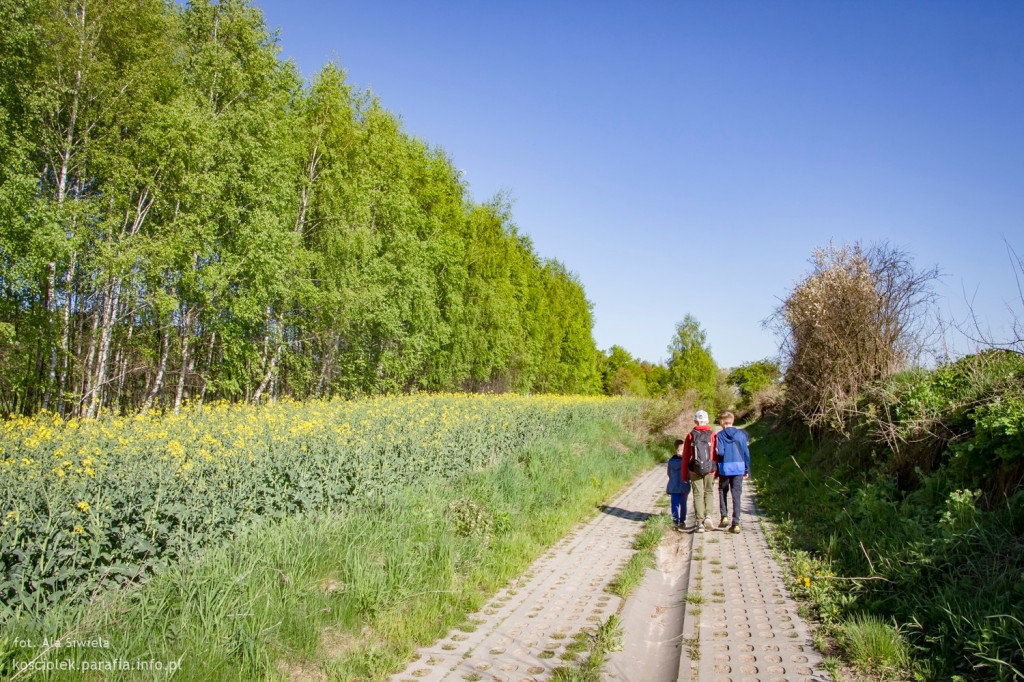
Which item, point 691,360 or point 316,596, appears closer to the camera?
point 316,596

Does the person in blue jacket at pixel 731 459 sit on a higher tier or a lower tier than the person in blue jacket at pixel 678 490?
higher

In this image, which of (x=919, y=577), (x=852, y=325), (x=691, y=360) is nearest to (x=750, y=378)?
(x=691, y=360)

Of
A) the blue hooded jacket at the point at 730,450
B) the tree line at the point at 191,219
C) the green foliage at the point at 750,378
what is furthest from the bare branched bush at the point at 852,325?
the green foliage at the point at 750,378

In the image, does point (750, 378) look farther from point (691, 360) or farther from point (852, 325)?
point (852, 325)

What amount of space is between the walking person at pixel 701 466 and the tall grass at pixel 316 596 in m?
2.54

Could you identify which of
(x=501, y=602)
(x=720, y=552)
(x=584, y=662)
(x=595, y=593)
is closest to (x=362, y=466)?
(x=501, y=602)

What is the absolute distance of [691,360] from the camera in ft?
159

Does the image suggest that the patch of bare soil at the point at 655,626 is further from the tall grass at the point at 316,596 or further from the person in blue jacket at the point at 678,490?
the person in blue jacket at the point at 678,490

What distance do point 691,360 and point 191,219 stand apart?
1571 inches

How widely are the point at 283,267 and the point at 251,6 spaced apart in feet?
25.9

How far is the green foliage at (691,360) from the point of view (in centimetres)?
4756

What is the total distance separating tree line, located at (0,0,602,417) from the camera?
13.6 meters

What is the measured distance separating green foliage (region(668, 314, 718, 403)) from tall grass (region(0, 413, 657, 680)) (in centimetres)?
4139

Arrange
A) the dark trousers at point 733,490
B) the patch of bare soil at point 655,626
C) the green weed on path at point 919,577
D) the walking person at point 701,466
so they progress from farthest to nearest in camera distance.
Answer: the walking person at point 701,466, the dark trousers at point 733,490, the patch of bare soil at point 655,626, the green weed on path at point 919,577
